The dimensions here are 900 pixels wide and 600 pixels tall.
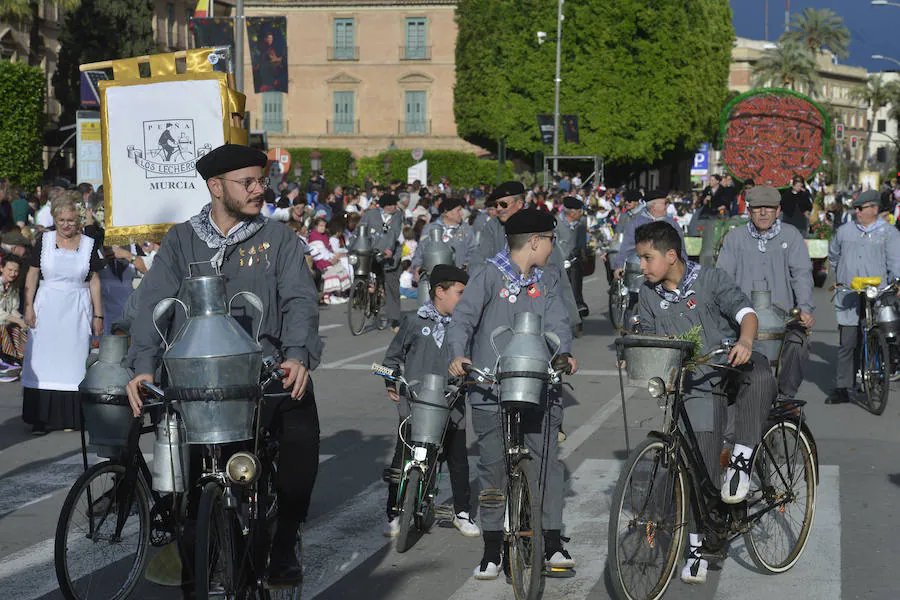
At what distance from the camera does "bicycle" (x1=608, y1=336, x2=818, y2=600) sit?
228 inches

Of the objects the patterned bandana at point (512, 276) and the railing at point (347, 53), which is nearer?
the patterned bandana at point (512, 276)

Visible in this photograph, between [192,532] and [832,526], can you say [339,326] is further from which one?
[192,532]

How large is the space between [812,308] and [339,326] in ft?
34.7

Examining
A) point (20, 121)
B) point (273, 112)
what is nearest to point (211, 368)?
point (20, 121)

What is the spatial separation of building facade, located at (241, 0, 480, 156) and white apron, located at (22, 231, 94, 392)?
222 ft

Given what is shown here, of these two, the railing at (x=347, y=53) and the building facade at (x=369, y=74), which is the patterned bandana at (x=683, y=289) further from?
the railing at (x=347, y=53)

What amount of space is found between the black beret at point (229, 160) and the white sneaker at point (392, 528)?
2679 millimetres

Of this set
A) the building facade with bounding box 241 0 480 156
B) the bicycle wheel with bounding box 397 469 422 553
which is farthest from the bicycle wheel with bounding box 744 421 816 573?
the building facade with bounding box 241 0 480 156

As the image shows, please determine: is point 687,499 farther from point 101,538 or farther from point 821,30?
point 821,30

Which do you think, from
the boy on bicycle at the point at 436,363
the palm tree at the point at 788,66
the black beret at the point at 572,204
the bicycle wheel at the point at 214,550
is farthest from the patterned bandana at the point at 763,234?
the palm tree at the point at 788,66

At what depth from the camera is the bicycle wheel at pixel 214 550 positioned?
188 inches

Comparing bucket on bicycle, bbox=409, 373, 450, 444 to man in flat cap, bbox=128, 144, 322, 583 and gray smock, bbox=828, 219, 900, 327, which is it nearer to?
man in flat cap, bbox=128, 144, 322, 583

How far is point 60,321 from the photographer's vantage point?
1133 centimetres

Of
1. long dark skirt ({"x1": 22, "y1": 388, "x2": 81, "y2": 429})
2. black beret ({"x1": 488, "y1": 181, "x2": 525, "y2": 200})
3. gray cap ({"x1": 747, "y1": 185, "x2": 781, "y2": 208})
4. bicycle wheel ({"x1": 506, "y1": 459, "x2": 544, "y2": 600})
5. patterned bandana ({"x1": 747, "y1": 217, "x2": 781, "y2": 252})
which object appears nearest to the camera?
bicycle wheel ({"x1": 506, "y1": 459, "x2": 544, "y2": 600})
